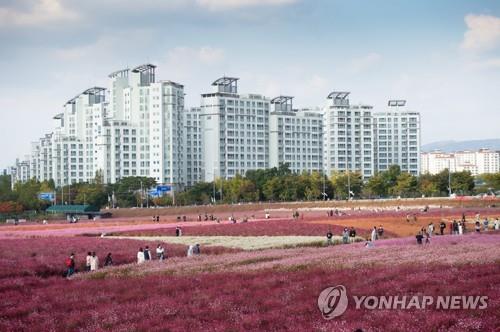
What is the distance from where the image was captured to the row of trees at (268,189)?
154 metres

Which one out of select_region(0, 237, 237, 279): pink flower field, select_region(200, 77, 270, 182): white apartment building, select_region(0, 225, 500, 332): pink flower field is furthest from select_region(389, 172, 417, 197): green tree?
select_region(0, 225, 500, 332): pink flower field

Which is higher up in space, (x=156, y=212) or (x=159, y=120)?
(x=159, y=120)

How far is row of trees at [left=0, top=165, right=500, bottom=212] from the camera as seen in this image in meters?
154

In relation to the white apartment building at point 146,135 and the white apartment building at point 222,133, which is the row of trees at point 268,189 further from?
the white apartment building at point 222,133

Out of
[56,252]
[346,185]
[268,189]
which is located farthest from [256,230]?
[346,185]

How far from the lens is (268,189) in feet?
511

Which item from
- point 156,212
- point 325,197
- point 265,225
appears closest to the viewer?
point 265,225

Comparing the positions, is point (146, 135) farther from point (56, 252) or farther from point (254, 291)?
point (254, 291)

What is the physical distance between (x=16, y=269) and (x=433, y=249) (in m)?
23.0

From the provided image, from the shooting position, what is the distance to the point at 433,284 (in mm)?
25672

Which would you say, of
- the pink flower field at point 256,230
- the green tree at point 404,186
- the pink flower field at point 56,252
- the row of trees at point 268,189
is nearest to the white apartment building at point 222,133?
the row of trees at point 268,189

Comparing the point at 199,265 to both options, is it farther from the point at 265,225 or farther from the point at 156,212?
the point at 156,212

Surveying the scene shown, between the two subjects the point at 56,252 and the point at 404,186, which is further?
the point at 404,186

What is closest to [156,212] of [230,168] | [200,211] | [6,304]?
[200,211]
